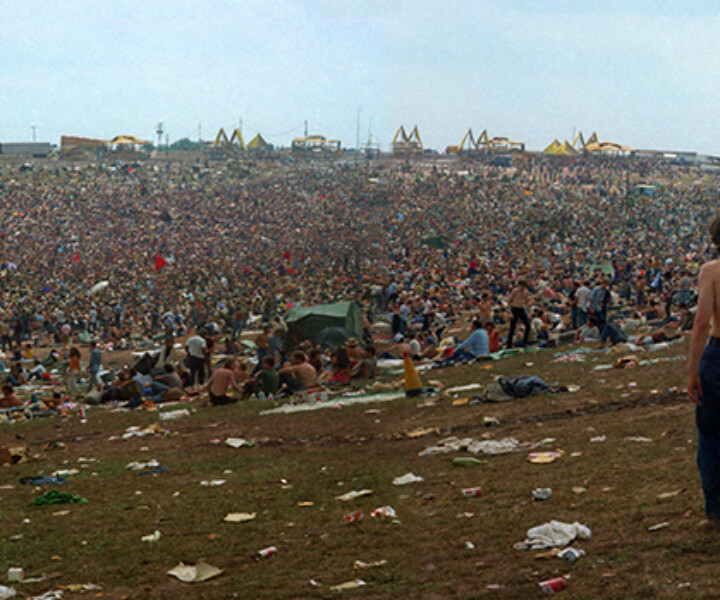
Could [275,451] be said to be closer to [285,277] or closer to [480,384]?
[480,384]

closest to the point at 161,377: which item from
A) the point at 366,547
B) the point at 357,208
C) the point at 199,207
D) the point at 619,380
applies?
the point at 619,380

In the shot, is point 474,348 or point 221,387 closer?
point 221,387

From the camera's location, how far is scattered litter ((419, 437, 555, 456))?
8719mm

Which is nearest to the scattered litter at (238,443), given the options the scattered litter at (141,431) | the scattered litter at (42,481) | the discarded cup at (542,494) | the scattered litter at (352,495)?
the scattered litter at (141,431)

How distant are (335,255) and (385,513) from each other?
37764 millimetres

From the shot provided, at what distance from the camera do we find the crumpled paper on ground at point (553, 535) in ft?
17.7

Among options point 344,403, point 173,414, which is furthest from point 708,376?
point 173,414

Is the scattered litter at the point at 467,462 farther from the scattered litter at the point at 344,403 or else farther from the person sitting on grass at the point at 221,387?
the person sitting on grass at the point at 221,387

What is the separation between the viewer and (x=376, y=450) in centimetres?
988

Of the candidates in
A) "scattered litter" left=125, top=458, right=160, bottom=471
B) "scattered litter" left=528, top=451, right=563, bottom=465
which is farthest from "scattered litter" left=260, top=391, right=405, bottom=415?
"scattered litter" left=528, top=451, right=563, bottom=465

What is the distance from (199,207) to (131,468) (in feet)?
173

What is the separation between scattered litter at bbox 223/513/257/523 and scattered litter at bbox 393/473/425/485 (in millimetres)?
1347

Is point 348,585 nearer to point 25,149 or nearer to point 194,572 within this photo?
point 194,572

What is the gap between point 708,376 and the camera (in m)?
4.65
